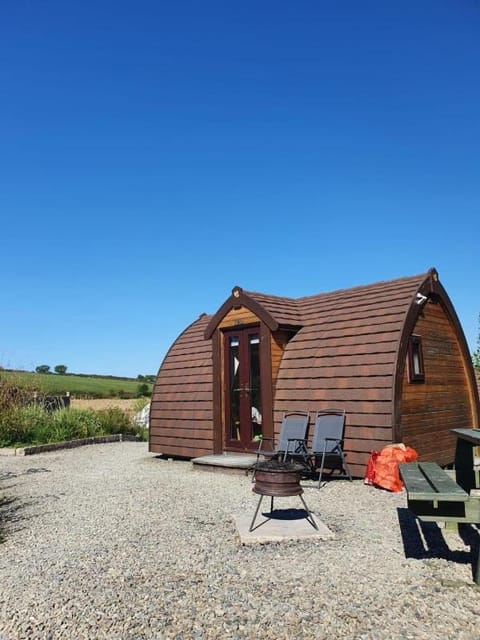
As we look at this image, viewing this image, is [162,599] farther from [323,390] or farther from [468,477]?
[323,390]

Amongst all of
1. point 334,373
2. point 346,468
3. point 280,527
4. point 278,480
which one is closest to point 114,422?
point 334,373

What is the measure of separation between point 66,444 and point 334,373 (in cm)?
875

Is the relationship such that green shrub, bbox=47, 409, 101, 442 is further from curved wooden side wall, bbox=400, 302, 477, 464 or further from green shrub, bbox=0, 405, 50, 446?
curved wooden side wall, bbox=400, 302, 477, 464

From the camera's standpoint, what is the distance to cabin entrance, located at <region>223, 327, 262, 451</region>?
10.1 metres

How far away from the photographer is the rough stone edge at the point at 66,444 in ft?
42.6

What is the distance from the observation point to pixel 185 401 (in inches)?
451

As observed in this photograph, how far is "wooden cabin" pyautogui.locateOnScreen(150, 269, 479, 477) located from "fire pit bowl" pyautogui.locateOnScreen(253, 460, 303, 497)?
10.7 ft

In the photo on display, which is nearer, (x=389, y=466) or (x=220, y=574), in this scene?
(x=220, y=574)

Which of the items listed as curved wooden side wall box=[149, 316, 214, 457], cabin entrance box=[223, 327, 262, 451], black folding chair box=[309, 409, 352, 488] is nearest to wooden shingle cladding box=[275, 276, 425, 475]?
black folding chair box=[309, 409, 352, 488]

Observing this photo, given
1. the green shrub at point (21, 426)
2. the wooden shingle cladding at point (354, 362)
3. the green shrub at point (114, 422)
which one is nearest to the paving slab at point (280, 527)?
the wooden shingle cladding at point (354, 362)

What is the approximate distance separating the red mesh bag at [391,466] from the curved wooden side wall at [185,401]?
4.01 meters

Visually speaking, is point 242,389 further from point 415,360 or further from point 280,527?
point 280,527

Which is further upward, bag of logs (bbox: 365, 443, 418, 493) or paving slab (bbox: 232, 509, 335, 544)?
bag of logs (bbox: 365, 443, 418, 493)

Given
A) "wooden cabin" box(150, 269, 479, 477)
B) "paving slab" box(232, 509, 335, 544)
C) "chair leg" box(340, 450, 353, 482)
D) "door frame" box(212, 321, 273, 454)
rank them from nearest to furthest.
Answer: "paving slab" box(232, 509, 335, 544)
"chair leg" box(340, 450, 353, 482)
"wooden cabin" box(150, 269, 479, 477)
"door frame" box(212, 321, 273, 454)
